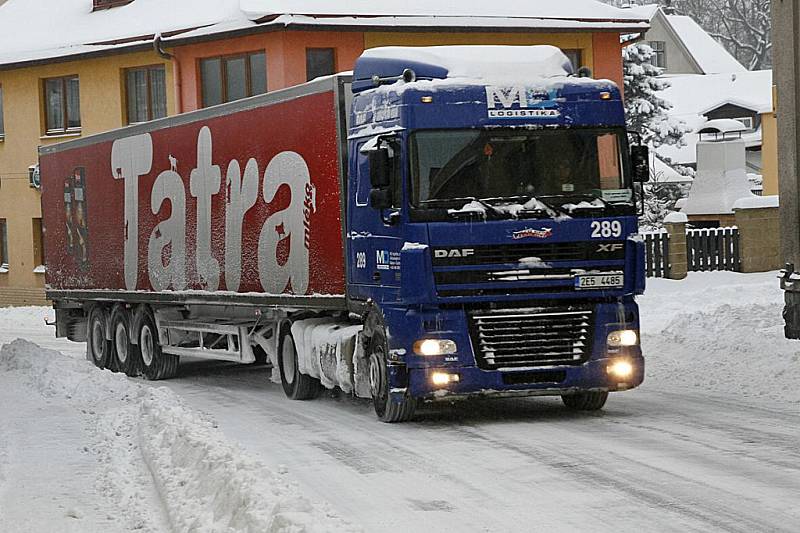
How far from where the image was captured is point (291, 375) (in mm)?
16562

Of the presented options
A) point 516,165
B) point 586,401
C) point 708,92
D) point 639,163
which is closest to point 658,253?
point 586,401

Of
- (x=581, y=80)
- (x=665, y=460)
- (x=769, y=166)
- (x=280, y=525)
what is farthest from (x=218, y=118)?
(x=769, y=166)

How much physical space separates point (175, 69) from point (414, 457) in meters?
24.6

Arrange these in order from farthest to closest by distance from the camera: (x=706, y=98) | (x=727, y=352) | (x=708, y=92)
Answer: (x=708, y=92) → (x=706, y=98) → (x=727, y=352)

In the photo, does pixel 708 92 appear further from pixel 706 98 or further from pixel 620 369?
pixel 620 369

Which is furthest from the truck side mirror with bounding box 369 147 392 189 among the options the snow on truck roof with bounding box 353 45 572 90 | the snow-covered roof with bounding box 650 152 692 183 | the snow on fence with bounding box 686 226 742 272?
the snow-covered roof with bounding box 650 152 692 183

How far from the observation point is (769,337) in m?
18.5

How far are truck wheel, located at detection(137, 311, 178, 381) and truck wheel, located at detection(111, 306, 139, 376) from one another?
0.33 meters

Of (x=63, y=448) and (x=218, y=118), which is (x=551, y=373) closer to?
(x=63, y=448)

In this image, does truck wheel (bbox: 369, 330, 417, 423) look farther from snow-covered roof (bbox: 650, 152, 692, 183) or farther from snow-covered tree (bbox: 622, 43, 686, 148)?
snow-covered roof (bbox: 650, 152, 692, 183)

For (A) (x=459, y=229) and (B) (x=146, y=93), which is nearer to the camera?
(A) (x=459, y=229)

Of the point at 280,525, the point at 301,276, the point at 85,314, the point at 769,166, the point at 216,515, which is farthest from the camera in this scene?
the point at 769,166

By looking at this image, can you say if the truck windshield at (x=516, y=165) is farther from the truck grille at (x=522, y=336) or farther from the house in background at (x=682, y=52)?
the house in background at (x=682, y=52)

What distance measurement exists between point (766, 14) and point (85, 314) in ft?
261
